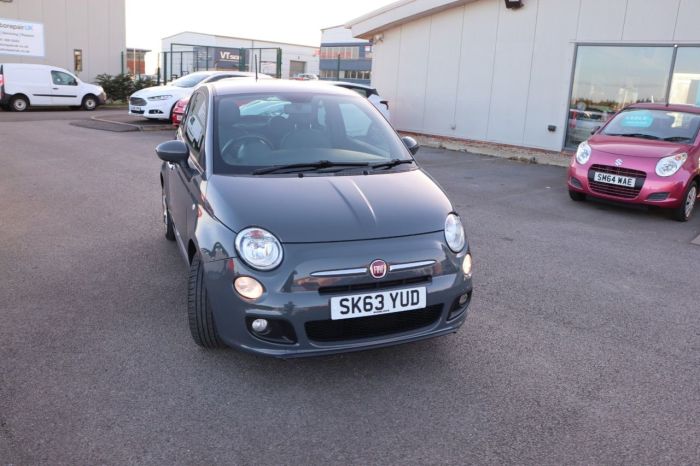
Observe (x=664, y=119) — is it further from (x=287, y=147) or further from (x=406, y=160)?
(x=287, y=147)


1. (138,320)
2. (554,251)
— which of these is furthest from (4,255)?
(554,251)

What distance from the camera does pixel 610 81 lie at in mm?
12633

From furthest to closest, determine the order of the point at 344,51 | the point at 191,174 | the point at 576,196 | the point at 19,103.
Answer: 1. the point at 344,51
2. the point at 19,103
3. the point at 576,196
4. the point at 191,174

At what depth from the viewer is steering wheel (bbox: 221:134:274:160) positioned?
3.97m

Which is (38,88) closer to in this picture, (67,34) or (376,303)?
(67,34)

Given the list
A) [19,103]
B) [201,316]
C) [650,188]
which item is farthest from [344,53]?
[201,316]

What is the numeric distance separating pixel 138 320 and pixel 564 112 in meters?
11.4

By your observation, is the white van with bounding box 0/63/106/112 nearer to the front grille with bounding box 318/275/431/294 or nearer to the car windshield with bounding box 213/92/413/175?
the car windshield with bounding box 213/92/413/175

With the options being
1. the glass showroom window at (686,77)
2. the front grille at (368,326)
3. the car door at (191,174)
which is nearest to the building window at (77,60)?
the glass showroom window at (686,77)

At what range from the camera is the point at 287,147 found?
4168 millimetres

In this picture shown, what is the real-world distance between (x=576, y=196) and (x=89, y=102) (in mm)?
19661

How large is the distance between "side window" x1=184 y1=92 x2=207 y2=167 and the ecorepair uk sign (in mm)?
24251

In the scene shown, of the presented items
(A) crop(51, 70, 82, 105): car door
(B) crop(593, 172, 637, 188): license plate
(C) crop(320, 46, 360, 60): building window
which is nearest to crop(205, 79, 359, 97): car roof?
(B) crop(593, 172, 637, 188): license plate

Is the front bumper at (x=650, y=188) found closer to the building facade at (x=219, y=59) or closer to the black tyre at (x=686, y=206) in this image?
the black tyre at (x=686, y=206)
